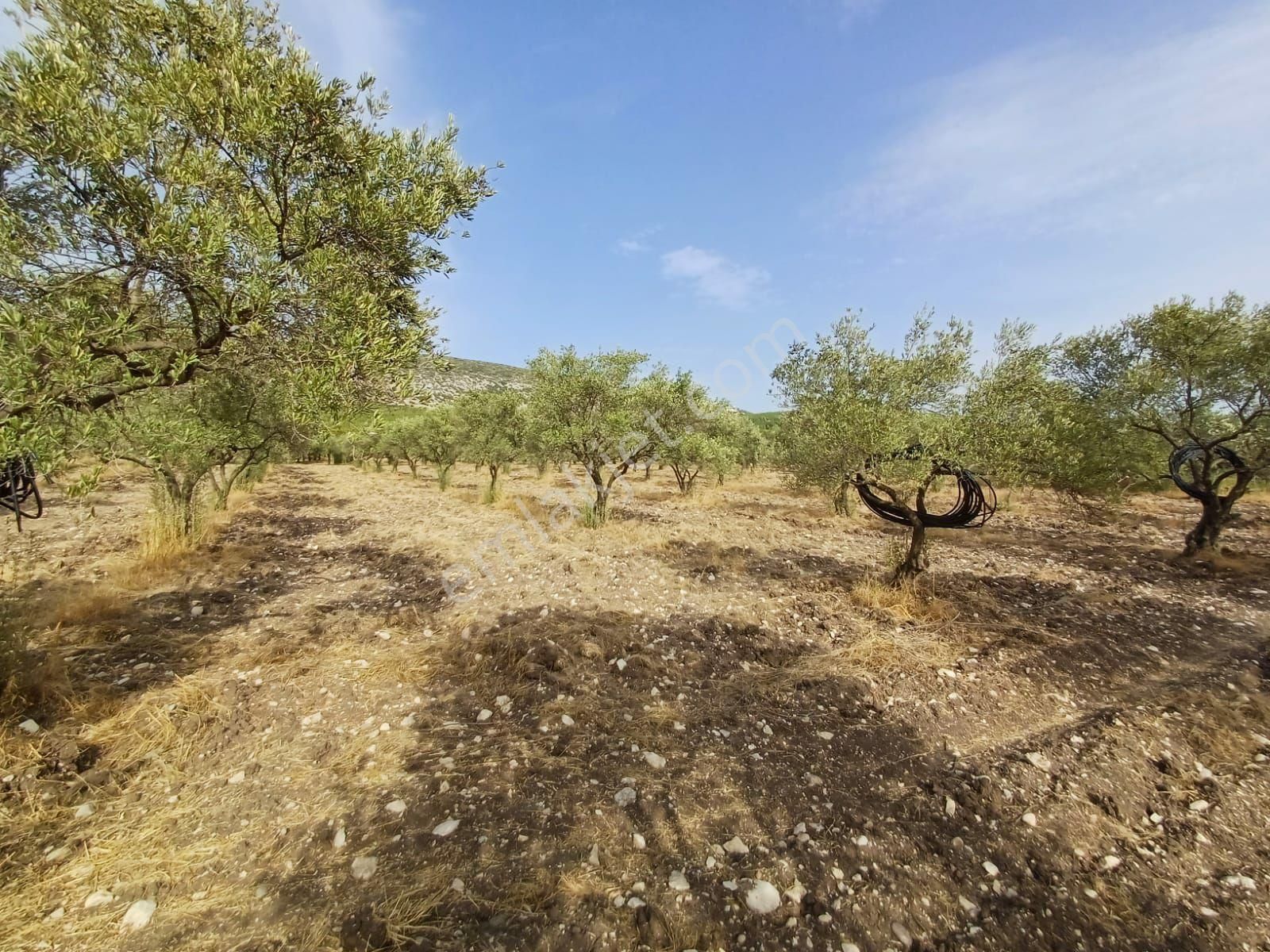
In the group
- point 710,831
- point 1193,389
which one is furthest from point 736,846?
point 1193,389

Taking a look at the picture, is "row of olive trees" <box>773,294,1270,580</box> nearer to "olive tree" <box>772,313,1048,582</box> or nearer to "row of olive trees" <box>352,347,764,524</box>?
"olive tree" <box>772,313,1048,582</box>

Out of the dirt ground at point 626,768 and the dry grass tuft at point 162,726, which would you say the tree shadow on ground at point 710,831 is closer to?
the dirt ground at point 626,768

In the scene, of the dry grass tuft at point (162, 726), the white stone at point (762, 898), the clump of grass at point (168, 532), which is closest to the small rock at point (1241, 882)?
the white stone at point (762, 898)

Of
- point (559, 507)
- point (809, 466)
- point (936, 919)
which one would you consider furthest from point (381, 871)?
point (559, 507)

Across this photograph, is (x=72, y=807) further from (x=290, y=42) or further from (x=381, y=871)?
(x=290, y=42)

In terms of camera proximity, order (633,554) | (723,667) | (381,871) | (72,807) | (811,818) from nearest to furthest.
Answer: (381,871) → (72,807) → (811,818) → (723,667) → (633,554)

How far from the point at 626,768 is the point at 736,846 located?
1.52 m

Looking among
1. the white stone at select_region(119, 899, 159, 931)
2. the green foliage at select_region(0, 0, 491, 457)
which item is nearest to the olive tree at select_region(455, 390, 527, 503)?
the green foliage at select_region(0, 0, 491, 457)

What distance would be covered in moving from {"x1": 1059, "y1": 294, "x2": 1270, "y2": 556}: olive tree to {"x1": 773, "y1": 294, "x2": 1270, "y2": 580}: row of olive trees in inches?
1.4

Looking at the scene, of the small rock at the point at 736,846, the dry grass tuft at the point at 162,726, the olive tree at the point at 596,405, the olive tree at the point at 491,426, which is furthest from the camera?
the olive tree at the point at 491,426

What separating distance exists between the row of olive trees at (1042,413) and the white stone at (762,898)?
8.85 m

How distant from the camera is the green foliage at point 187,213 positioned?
12.3 feet

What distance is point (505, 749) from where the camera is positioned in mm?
5840

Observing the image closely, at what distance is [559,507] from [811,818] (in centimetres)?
2160
